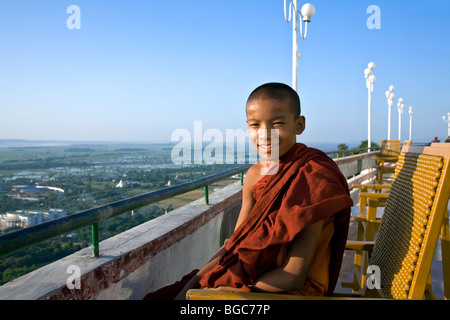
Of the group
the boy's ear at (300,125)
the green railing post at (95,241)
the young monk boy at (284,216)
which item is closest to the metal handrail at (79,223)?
the green railing post at (95,241)

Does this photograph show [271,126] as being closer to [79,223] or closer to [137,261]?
[79,223]

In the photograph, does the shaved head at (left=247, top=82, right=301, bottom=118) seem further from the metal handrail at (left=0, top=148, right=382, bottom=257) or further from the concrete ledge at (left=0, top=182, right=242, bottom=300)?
the concrete ledge at (left=0, top=182, right=242, bottom=300)

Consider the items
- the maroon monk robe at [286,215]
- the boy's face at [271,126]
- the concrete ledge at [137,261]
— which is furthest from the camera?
the boy's face at [271,126]

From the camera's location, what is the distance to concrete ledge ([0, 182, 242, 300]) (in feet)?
5.12

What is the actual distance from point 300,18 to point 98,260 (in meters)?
8.85

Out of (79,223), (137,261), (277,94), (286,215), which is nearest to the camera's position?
(286,215)

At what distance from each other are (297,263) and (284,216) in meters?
0.21

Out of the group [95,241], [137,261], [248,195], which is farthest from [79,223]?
[248,195]

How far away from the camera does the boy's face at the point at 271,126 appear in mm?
1697

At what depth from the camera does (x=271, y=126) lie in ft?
5.64

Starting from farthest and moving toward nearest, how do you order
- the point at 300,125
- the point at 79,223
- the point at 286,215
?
the point at 300,125
the point at 79,223
the point at 286,215

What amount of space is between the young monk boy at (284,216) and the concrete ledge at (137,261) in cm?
41

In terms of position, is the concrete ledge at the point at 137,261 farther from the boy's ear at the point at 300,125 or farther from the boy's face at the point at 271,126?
the boy's ear at the point at 300,125

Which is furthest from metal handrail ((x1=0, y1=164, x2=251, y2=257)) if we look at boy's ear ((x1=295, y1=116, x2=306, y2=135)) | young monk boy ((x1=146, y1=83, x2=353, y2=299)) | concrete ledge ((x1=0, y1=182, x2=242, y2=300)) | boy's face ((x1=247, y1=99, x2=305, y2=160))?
boy's ear ((x1=295, y1=116, x2=306, y2=135))
